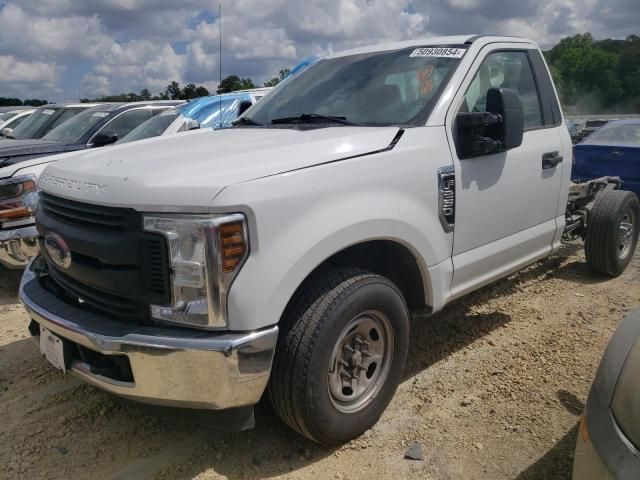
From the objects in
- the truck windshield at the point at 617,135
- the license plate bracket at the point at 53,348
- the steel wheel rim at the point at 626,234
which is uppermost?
the truck windshield at the point at 617,135

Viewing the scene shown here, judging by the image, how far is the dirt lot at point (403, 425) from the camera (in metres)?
2.63

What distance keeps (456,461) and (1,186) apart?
14.5 feet

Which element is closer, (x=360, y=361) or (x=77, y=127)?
(x=360, y=361)

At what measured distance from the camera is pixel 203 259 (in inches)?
84.4

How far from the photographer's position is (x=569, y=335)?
13.0ft

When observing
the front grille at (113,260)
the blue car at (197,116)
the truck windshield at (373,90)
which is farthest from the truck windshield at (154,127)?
the front grille at (113,260)

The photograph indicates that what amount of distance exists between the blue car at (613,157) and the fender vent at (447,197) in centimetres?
516

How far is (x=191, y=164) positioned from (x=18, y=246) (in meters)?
3.20

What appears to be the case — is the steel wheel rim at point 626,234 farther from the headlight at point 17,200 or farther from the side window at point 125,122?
the side window at point 125,122

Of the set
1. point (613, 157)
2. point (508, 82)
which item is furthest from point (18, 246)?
point (613, 157)

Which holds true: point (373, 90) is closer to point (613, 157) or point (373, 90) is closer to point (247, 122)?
point (247, 122)

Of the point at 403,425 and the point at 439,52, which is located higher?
the point at 439,52

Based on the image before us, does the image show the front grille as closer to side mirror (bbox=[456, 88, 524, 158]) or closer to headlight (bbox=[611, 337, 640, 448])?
headlight (bbox=[611, 337, 640, 448])

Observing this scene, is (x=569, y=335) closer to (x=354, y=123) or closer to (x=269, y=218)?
(x=354, y=123)
